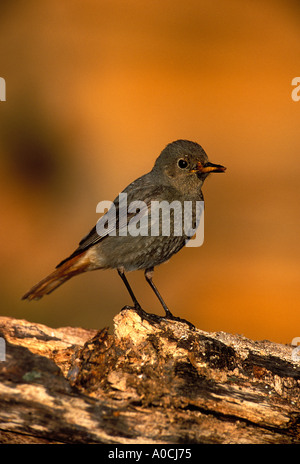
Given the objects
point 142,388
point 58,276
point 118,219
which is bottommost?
point 142,388

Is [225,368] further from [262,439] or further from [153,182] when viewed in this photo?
[153,182]

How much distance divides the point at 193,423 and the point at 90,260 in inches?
70.6

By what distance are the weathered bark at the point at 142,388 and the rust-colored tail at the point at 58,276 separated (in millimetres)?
680

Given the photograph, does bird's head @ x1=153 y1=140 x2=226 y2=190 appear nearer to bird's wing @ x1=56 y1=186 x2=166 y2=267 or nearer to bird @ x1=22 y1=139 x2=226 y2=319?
bird @ x1=22 y1=139 x2=226 y2=319

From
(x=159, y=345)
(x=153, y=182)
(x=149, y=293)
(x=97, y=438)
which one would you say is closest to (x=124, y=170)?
(x=149, y=293)

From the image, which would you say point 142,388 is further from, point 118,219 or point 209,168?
point 209,168

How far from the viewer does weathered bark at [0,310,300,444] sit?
11.0 feet

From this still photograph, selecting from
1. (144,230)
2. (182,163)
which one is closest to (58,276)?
(144,230)

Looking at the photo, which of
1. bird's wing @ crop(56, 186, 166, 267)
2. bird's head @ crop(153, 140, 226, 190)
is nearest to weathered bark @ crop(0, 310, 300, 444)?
bird's wing @ crop(56, 186, 166, 267)

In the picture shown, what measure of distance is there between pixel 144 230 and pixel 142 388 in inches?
57.5

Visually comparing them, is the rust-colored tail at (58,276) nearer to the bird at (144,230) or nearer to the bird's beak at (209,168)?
the bird at (144,230)

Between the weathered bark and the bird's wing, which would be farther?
the bird's wing

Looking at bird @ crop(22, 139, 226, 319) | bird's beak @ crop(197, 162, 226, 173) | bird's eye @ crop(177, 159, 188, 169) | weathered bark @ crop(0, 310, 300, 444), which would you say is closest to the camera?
weathered bark @ crop(0, 310, 300, 444)

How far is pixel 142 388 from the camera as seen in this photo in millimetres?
3549
